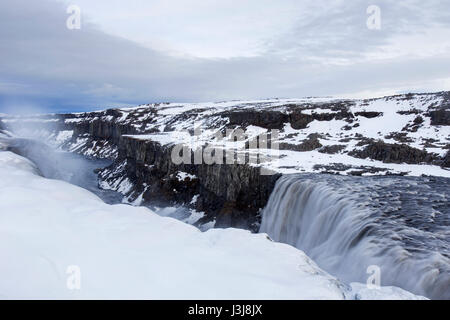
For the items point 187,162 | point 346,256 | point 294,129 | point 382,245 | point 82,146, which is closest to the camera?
point 382,245

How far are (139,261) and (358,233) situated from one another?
998cm

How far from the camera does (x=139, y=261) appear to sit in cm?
733

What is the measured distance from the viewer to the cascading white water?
10.2 meters

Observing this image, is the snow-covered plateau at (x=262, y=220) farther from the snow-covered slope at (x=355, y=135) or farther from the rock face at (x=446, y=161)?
the snow-covered slope at (x=355, y=135)

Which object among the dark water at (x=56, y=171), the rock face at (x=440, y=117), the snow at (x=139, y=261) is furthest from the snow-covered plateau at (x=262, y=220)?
the dark water at (x=56, y=171)

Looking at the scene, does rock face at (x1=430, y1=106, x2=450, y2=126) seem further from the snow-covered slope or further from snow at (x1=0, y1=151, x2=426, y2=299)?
snow at (x1=0, y1=151, x2=426, y2=299)

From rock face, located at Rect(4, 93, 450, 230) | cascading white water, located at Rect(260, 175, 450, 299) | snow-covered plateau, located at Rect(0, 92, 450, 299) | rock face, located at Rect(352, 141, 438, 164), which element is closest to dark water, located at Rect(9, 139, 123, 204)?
rock face, located at Rect(4, 93, 450, 230)

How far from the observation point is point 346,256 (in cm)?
1299

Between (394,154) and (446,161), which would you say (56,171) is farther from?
(446,161)

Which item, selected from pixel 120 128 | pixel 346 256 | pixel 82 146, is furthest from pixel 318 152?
pixel 82 146

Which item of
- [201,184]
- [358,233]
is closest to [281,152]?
[201,184]

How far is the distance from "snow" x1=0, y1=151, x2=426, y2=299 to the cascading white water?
365cm
